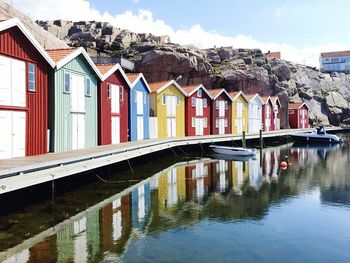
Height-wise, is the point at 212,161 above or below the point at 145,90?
below

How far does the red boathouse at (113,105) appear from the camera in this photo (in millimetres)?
32156

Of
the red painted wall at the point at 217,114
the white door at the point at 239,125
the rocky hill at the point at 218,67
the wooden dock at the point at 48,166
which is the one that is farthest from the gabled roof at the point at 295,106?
the wooden dock at the point at 48,166

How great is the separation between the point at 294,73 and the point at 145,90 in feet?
227

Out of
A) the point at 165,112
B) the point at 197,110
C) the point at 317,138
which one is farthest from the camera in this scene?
the point at 317,138

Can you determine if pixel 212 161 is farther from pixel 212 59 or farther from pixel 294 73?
pixel 294 73

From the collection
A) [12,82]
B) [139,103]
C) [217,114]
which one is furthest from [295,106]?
[12,82]

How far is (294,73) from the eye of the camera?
10119cm

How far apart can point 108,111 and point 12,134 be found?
12774mm

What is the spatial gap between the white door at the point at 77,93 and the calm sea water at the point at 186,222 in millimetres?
5633

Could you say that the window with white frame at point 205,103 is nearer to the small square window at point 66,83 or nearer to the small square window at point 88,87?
the small square window at point 88,87

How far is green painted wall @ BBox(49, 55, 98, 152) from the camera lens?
82.2ft

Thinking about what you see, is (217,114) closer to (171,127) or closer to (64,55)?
(171,127)

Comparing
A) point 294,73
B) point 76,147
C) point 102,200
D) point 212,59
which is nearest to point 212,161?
point 76,147

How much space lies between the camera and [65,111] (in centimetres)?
2644
